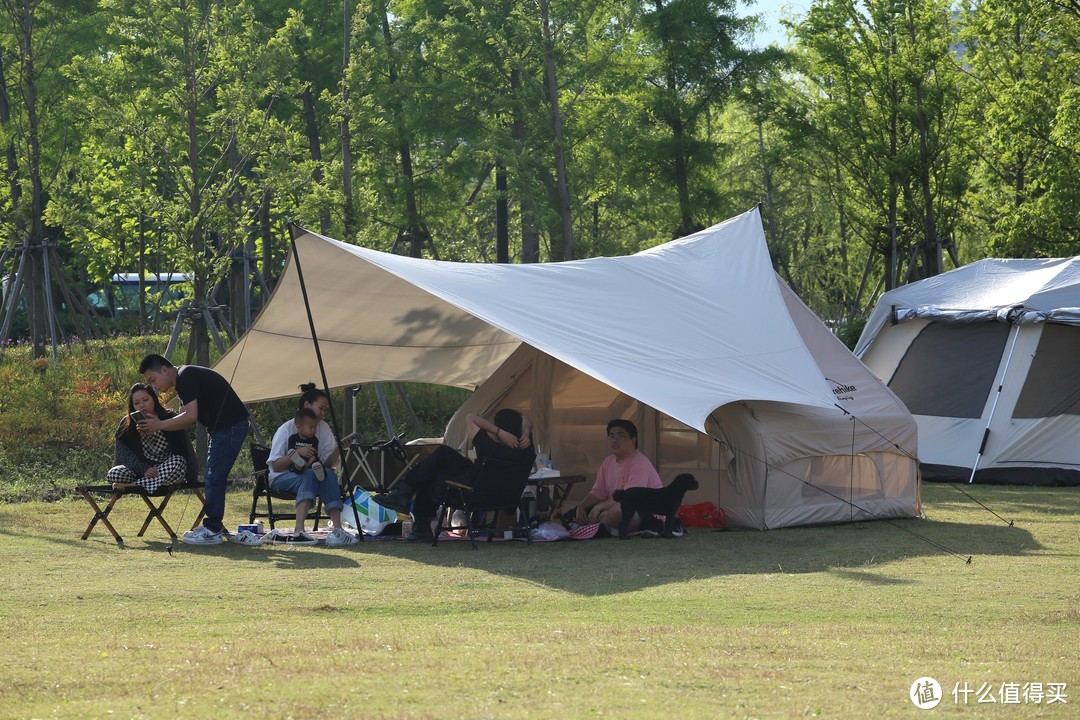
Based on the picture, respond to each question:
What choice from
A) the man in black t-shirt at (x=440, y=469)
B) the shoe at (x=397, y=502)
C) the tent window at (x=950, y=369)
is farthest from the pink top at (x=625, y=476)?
the tent window at (x=950, y=369)

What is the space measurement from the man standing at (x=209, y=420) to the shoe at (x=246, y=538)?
104mm

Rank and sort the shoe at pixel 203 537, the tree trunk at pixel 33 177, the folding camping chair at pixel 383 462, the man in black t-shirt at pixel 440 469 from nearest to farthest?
Answer: the shoe at pixel 203 537
the man in black t-shirt at pixel 440 469
the folding camping chair at pixel 383 462
the tree trunk at pixel 33 177

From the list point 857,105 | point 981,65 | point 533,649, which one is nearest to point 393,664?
point 533,649

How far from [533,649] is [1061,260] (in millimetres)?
11186

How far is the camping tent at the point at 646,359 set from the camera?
9133 mm

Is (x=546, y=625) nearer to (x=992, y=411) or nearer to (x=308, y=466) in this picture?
(x=308, y=466)

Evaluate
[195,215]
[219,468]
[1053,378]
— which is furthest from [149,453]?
[1053,378]

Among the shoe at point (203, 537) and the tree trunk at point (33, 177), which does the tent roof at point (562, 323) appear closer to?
the shoe at point (203, 537)

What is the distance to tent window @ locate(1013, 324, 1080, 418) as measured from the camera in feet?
43.0

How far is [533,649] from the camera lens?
507cm

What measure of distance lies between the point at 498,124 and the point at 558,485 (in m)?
9.88

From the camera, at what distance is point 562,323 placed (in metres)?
9.22

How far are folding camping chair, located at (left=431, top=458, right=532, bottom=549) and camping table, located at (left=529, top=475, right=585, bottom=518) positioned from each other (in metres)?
0.41

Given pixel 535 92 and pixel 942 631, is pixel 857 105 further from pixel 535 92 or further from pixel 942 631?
pixel 942 631
